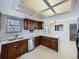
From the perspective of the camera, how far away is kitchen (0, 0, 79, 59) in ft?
9.49

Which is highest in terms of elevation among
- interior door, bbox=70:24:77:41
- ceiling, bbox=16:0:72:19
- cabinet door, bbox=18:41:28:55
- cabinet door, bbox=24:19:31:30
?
ceiling, bbox=16:0:72:19

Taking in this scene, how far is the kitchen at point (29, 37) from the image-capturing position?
9.49ft

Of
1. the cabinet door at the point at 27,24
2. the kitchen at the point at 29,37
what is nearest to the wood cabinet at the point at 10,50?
the kitchen at the point at 29,37

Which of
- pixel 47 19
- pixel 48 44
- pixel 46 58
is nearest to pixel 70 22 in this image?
pixel 46 58

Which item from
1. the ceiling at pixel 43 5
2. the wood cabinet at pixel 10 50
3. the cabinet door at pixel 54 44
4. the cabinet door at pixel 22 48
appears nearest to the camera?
the ceiling at pixel 43 5

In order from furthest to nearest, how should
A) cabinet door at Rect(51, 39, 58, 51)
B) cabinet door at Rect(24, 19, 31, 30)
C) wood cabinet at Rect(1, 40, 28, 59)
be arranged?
cabinet door at Rect(24, 19, 31, 30)
cabinet door at Rect(51, 39, 58, 51)
wood cabinet at Rect(1, 40, 28, 59)

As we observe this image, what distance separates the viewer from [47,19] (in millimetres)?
5832

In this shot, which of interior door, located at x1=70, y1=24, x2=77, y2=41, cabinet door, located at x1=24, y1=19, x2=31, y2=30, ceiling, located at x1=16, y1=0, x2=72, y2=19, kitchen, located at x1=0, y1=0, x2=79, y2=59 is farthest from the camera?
cabinet door, located at x1=24, y1=19, x2=31, y2=30

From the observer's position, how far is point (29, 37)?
4.50 metres

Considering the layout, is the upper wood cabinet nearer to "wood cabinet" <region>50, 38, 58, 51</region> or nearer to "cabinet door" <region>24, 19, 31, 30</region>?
"cabinet door" <region>24, 19, 31, 30</region>

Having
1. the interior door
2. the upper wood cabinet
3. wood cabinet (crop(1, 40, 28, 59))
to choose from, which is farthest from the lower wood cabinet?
A: wood cabinet (crop(1, 40, 28, 59))

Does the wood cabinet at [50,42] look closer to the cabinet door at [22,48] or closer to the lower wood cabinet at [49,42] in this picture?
the lower wood cabinet at [49,42]

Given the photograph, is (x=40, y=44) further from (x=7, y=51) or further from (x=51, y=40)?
(x=7, y=51)

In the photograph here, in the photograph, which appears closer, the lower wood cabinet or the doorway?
the doorway
